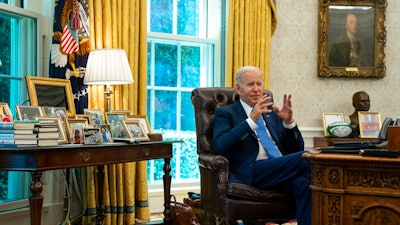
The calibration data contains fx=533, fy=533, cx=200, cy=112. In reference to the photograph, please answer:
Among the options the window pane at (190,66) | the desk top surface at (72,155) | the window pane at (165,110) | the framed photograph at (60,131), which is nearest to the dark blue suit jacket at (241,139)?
the desk top surface at (72,155)

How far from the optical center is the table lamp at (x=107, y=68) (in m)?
3.85

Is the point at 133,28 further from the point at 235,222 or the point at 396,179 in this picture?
the point at 396,179

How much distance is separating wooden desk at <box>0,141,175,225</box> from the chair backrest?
1.31 feet

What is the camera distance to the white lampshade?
3.85 m

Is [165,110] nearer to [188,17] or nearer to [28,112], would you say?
[188,17]

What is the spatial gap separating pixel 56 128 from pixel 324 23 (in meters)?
3.53

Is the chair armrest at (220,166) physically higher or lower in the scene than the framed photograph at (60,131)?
lower

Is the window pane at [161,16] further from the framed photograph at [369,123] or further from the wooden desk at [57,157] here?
the framed photograph at [369,123]

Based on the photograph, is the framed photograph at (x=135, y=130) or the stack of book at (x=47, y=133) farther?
the framed photograph at (x=135, y=130)

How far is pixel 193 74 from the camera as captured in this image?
538cm

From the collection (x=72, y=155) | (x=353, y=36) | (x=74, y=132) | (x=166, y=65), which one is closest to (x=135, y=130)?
(x=74, y=132)

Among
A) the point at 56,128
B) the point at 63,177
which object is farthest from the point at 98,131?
the point at 63,177

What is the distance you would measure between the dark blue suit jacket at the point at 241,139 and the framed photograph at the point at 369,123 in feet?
6.54

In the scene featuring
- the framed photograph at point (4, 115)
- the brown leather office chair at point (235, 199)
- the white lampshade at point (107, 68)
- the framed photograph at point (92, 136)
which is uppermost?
the white lampshade at point (107, 68)
